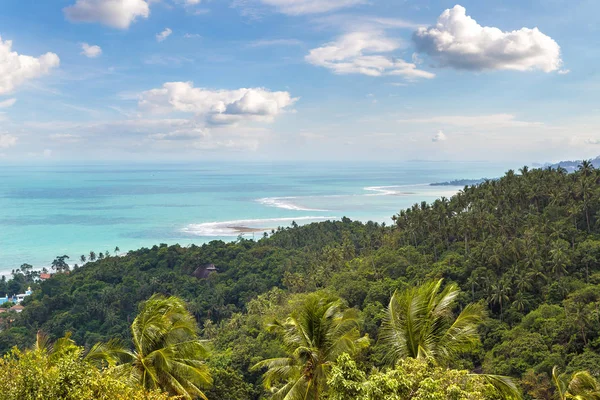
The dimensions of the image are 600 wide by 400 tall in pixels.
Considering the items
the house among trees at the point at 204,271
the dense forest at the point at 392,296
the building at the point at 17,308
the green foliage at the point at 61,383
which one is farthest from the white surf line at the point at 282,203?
the green foliage at the point at 61,383

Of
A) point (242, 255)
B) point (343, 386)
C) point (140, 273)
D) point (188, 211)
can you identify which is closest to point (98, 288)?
point (140, 273)

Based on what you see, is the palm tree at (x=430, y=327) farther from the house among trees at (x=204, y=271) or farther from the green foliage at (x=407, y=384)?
the house among trees at (x=204, y=271)

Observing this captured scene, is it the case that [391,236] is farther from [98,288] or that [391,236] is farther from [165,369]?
[165,369]

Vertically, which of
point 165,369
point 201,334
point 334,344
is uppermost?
point 334,344

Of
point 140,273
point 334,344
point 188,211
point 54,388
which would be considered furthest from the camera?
point 188,211

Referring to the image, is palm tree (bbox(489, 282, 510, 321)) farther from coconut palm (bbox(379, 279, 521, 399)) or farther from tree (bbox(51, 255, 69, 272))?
tree (bbox(51, 255, 69, 272))

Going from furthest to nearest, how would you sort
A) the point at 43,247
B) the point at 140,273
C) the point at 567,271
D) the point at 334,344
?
the point at 43,247, the point at 140,273, the point at 567,271, the point at 334,344

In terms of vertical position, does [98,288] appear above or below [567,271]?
below
